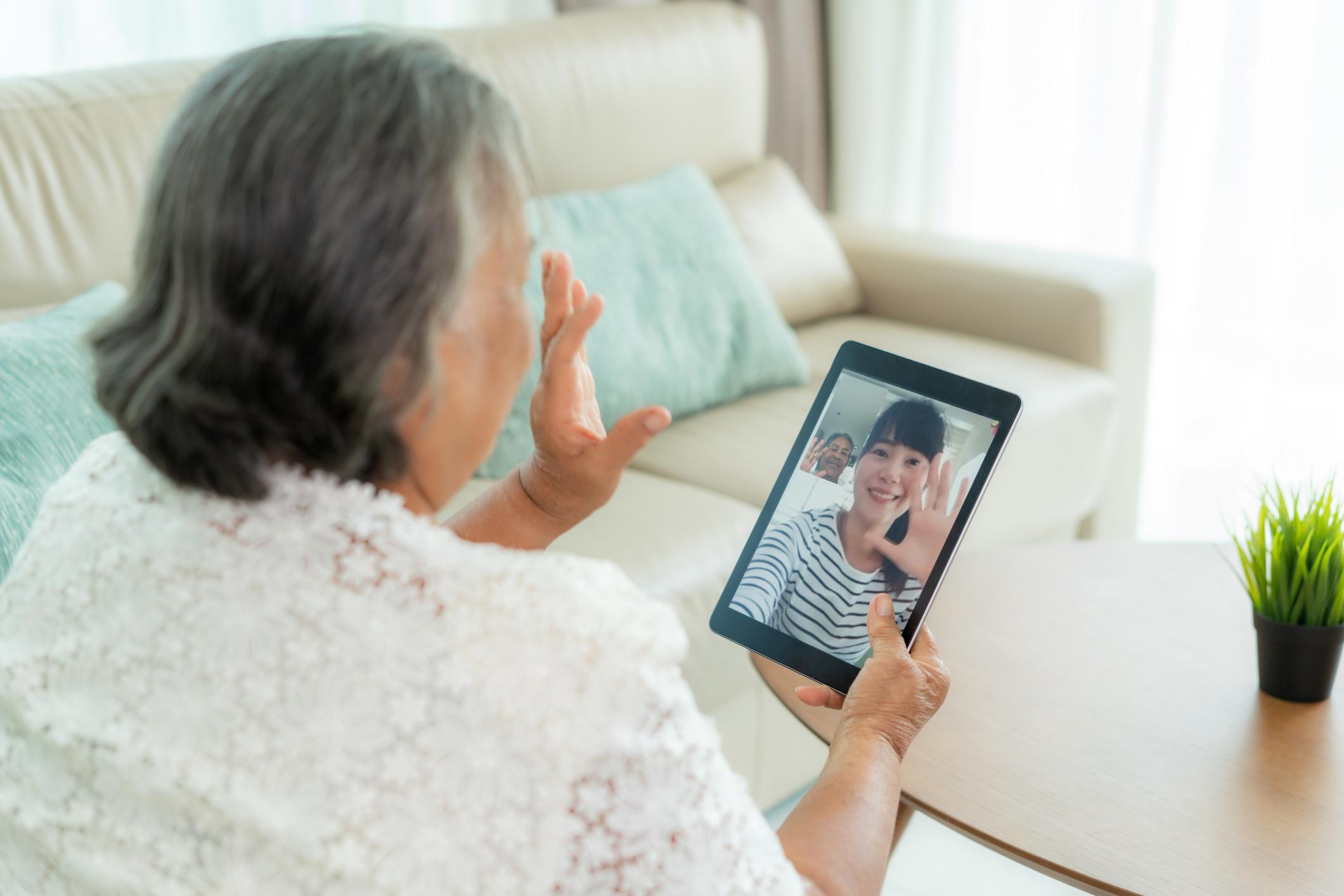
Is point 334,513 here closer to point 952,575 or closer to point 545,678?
point 545,678

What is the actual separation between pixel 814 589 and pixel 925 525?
0.11 metres

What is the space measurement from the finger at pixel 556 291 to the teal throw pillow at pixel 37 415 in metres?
0.42

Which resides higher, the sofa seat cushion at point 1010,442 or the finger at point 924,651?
the finger at point 924,651

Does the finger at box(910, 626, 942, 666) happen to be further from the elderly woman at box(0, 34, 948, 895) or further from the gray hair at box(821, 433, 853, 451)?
the elderly woman at box(0, 34, 948, 895)

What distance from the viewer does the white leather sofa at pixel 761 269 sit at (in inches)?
→ 61.4

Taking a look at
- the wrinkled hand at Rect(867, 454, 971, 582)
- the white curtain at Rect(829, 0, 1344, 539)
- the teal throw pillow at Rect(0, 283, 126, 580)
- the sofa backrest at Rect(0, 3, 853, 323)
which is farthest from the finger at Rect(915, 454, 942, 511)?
the white curtain at Rect(829, 0, 1344, 539)

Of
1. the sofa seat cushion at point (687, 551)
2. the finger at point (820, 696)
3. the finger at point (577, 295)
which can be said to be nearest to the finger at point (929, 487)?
the finger at point (820, 696)

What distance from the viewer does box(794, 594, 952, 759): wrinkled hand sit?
0.87 metres

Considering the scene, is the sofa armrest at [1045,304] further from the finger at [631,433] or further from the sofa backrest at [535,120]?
the finger at [631,433]

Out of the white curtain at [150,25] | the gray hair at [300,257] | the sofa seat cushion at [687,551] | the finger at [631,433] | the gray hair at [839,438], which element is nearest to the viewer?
the gray hair at [300,257]

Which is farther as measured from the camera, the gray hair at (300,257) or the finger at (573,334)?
the finger at (573,334)

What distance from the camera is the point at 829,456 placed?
1031 millimetres

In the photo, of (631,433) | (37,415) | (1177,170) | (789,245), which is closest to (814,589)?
(631,433)

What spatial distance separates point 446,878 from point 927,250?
200 centimetres
